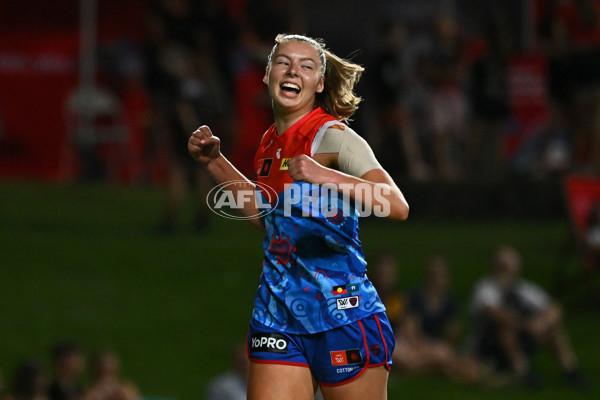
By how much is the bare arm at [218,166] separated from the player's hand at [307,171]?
0.62 metres

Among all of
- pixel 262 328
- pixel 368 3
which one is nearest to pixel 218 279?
pixel 368 3

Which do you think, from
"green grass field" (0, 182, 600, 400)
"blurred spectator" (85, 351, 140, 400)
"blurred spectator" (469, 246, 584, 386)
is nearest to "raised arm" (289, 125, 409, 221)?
"blurred spectator" (85, 351, 140, 400)

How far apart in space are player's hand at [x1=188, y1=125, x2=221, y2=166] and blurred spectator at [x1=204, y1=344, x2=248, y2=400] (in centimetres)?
479

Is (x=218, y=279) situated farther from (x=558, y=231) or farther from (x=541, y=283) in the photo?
(x=558, y=231)

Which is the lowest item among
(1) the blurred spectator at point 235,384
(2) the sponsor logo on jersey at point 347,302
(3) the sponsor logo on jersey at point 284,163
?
(1) the blurred spectator at point 235,384

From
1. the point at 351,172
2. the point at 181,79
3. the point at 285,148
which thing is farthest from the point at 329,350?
the point at 181,79

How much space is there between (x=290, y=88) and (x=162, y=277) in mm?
8286

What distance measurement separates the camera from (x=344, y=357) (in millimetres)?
4035

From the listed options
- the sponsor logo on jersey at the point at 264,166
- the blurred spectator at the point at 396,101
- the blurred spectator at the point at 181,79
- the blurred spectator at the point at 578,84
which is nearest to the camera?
the sponsor logo on jersey at the point at 264,166

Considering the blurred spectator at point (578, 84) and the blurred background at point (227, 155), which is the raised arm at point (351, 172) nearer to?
the blurred background at point (227, 155)

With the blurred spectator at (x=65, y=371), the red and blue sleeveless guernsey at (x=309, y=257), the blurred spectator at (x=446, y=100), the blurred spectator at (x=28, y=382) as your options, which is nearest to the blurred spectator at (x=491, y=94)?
the blurred spectator at (x=446, y=100)

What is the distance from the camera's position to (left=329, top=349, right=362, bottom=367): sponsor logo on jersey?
4.03 m

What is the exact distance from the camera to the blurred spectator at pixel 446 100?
48.3 feet

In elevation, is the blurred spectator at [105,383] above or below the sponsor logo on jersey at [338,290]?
below
